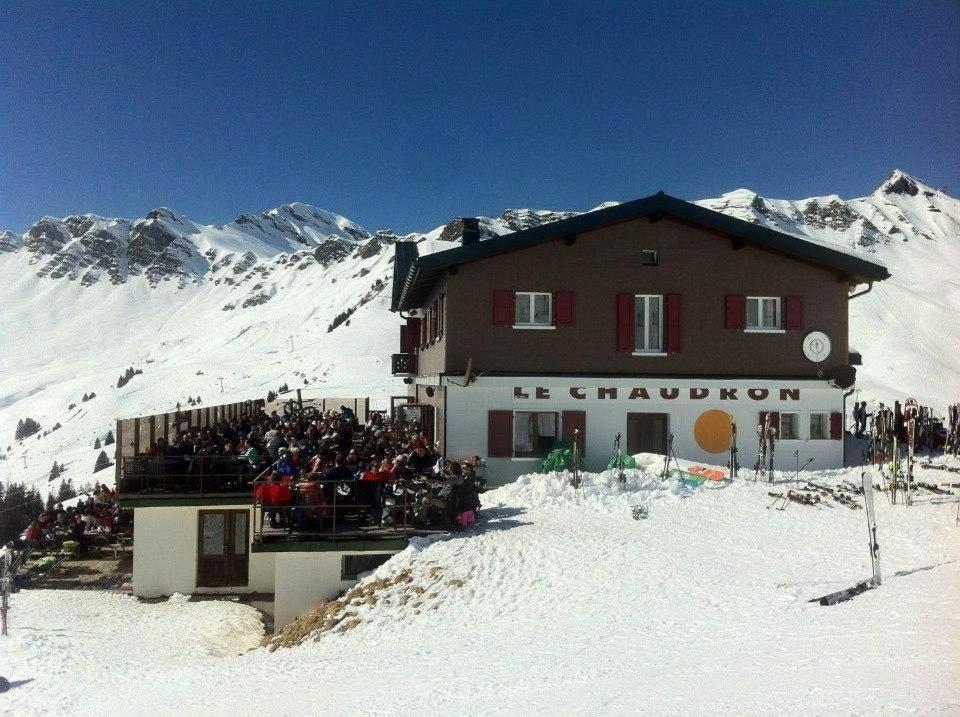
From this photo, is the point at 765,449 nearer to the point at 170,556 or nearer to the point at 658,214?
the point at 658,214

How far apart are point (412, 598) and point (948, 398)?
5222 centimetres

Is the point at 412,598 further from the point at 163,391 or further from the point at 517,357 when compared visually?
the point at 163,391

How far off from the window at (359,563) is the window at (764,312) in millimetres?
12423

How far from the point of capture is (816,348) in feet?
69.9

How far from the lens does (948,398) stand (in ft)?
175

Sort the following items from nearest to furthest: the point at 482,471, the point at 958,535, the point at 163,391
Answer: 1. the point at 958,535
2. the point at 482,471
3. the point at 163,391

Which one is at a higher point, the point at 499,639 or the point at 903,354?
the point at 903,354

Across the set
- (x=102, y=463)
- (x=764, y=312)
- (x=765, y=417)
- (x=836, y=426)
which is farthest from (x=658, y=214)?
(x=102, y=463)

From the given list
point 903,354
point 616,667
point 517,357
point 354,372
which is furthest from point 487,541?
point 903,354

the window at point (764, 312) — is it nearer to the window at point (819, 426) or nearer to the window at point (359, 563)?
the window at point (819, 426)

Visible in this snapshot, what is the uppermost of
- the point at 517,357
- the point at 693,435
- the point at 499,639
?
the point at 517,357

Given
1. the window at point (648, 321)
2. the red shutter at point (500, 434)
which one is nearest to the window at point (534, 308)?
the window at point (648, 321)

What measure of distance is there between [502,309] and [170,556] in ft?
32.0

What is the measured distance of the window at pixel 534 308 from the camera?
20906mm
